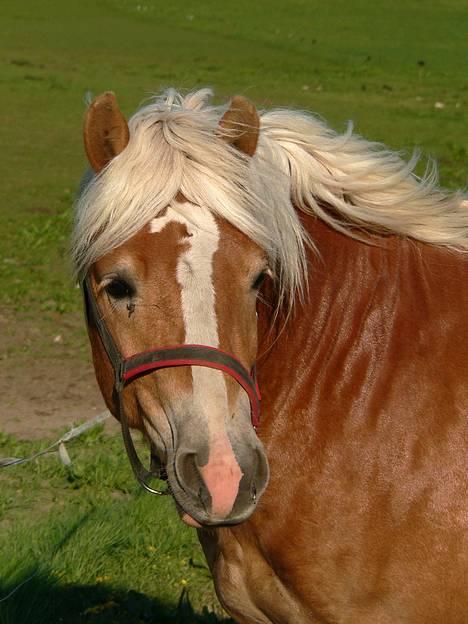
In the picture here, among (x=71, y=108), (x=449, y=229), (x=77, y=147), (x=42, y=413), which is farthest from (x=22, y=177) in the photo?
(x=449, y=229)

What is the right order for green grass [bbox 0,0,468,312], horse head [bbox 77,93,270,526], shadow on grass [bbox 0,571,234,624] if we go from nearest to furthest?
A: horse head [bbox 77,93,270,526]
shadow on grass [bbox 0,571,234,624]
green grass [bbox 0,0,468,312]

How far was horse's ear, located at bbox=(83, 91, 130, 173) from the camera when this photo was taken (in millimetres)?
2457

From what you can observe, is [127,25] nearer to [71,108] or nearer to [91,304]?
[71,108]

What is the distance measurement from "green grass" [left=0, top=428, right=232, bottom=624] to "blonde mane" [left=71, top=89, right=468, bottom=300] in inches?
61.1

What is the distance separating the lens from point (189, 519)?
7.85 ft

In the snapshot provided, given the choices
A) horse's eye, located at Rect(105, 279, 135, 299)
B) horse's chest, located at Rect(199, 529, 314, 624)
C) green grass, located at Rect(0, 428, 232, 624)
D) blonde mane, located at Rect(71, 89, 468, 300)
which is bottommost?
green grass, located at Rect(0, 428, 232, 624)

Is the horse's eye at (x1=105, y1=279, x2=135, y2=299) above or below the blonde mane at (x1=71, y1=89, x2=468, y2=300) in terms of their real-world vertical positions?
below

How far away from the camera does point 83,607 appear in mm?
A: 3670

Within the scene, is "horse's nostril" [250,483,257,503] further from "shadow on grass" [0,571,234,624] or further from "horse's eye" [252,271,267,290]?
"shadow on grass" [0,571,234,624]

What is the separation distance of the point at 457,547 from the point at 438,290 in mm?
686

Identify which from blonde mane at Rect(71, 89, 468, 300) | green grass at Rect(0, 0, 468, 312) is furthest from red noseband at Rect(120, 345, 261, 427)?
green grass at Rect(0, 0, 468, 312)

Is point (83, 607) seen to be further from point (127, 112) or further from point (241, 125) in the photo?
point (127, 112)

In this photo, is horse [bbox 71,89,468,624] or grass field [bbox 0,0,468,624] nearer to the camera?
horse [bbox 71,89,468,624]

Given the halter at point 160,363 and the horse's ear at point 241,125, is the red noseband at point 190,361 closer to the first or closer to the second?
the halter at point 160,363
